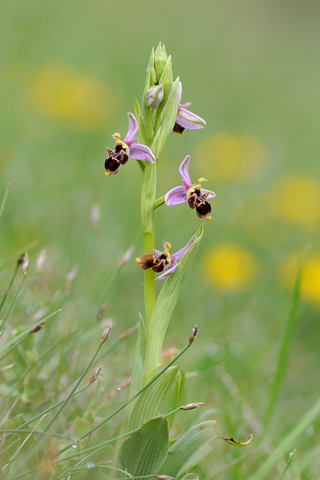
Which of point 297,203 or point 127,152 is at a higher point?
point 127,152

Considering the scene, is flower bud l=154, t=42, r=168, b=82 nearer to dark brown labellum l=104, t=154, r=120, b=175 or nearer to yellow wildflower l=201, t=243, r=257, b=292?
dark brown labellum l=104, t=154, r=120, b=175

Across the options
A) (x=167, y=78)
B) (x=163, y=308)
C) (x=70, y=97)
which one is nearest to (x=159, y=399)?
(x=163, y=308)

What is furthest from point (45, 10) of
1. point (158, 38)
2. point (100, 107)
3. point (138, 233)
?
point (138, 233)

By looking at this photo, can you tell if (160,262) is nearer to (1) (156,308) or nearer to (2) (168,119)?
(1) (156,308)

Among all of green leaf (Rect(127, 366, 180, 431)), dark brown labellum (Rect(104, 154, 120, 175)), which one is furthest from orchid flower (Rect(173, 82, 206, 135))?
green leaf (Rect(127, 366, 180, 431))

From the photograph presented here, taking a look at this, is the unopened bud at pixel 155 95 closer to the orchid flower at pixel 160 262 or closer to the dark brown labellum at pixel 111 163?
the dark brown labellum at pixel 111 163

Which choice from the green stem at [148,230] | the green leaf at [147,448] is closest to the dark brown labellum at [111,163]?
the green stem at [148,230]
